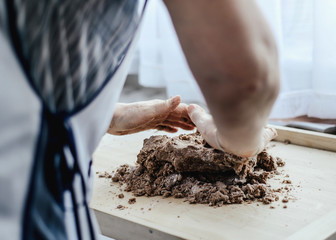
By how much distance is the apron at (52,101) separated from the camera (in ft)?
1.48

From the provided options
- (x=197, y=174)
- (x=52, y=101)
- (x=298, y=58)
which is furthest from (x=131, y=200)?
(x=298, y=58)

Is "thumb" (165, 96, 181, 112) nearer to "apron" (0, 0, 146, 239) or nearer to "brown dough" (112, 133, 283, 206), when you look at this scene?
"brown dough" (112, 133, 283, 206)

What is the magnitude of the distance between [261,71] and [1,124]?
0.82 feet

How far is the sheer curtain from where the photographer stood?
180cm

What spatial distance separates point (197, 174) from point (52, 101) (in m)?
0.57

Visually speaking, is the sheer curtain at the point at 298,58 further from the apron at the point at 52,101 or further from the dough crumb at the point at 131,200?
the apron at the point at 52,101

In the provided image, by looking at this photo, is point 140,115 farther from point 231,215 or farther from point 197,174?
point 231,215

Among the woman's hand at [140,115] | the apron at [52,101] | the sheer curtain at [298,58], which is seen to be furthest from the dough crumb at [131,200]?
the sheer curtain at [298,58]

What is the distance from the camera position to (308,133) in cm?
120

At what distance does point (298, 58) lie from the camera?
1996 millimetres

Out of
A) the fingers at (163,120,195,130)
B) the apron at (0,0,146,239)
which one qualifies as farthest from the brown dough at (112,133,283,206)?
the apron at (0,0,146,239)

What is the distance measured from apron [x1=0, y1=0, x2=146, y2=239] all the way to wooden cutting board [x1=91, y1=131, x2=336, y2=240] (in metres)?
0.32

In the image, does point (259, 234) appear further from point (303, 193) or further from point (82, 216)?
point (82, 216)

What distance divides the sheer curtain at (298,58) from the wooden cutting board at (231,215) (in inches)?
31.8
